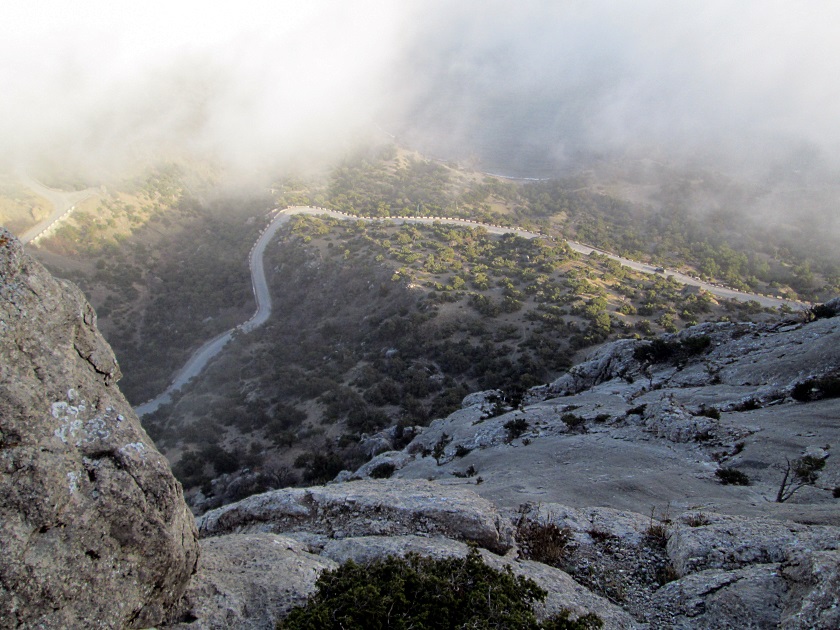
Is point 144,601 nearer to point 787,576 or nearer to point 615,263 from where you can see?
A: point 787,576

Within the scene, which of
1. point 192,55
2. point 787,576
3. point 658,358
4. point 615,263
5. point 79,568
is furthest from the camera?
point 192,55

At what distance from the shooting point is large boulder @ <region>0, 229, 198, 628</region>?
4820mm

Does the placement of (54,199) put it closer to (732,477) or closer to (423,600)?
(423,600)

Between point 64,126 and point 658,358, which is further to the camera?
point 64,126

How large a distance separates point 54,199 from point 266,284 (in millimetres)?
33582

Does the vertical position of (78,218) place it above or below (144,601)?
above

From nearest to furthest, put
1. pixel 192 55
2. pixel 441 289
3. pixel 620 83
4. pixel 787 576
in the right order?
pixel 787 576 < pixel 441 289 < pixel 192 55 < pixel 620 83

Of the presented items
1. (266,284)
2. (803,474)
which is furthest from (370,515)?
(266,284)

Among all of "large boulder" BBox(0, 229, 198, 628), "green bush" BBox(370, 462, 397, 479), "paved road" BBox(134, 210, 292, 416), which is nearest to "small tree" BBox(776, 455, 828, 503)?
"large boulder" BBox(0, 229, 198, 628)

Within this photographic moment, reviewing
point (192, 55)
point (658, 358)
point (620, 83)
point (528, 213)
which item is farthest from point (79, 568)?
point (620, 83)

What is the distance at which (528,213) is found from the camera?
76.4 m

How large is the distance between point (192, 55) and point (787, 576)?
487 ft

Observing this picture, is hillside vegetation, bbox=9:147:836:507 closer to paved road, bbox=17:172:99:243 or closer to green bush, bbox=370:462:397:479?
paved road, bbox=17:172:99:243

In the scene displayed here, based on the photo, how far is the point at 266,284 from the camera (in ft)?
185
